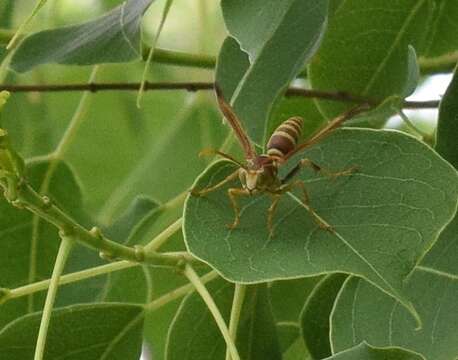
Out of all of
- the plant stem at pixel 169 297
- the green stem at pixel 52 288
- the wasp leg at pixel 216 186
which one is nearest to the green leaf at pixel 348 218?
the wasp leg at pixel 216 186

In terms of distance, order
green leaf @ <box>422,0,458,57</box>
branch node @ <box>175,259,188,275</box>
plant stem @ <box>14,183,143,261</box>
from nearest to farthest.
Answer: plant stem @ <box>14,183,143,261</box>
branch node @ <box>175,259,188,275</box>
green leaf @ <box>422,0,458,57</box>

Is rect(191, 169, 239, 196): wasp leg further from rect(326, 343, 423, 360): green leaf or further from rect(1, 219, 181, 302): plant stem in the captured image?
rect(326, 343, 423, 360): green leaf

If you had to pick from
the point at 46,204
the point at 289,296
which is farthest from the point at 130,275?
the point at 46,204

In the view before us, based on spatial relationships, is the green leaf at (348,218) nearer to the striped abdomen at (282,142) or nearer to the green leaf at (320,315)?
the striped abdomen at (282,142)

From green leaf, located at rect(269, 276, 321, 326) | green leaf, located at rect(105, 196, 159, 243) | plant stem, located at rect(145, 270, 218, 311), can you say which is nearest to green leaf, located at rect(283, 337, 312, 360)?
green leaf, located at rect(269, 276, 321, 326)

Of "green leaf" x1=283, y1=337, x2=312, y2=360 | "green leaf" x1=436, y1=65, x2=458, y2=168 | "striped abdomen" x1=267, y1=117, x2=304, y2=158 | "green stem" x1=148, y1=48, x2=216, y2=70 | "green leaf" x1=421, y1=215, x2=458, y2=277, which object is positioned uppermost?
"green stem" x1=148, y1=48, x2=216, y2=70

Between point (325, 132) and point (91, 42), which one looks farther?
point (91, 42)

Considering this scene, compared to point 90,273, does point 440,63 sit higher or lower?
higher

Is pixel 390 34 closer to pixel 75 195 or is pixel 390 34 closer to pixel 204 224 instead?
pixel 204 224

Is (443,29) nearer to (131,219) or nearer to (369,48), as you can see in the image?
(369,48)
